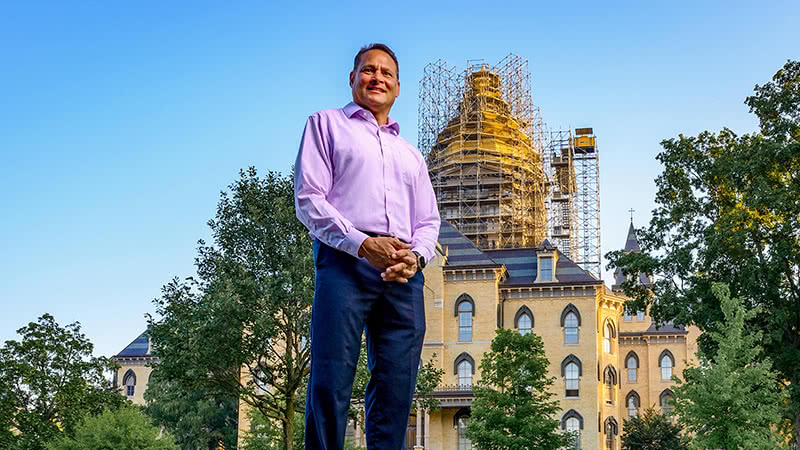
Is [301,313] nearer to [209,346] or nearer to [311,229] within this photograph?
[209,346]

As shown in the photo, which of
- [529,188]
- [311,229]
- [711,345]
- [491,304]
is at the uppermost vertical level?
[529,188]

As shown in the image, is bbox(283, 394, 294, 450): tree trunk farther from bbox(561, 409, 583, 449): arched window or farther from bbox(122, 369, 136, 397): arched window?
bbox(122, 369, 136, 397): arched window

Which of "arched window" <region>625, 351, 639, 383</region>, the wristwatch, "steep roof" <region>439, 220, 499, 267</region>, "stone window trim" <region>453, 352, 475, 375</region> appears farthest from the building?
the wristwatch

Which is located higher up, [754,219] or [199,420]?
[754,219]

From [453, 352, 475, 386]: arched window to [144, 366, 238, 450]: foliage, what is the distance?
470 inches

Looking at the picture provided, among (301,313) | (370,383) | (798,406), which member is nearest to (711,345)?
(798,406)

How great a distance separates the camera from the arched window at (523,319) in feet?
145

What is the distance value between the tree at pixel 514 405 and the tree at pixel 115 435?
11.3m

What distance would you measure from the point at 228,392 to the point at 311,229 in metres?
24.0

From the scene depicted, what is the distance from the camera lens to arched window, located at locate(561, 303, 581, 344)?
43531 millimetres

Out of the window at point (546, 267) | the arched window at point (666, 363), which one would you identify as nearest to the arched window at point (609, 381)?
the window at point (546, 267)

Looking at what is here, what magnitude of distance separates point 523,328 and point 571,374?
10.4 feet

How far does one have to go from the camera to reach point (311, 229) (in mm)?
3877

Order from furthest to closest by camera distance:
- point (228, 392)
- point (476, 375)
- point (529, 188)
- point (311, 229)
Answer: point (529, 188) → point (476, 375) → point (228, 392) → point (311, 229)
